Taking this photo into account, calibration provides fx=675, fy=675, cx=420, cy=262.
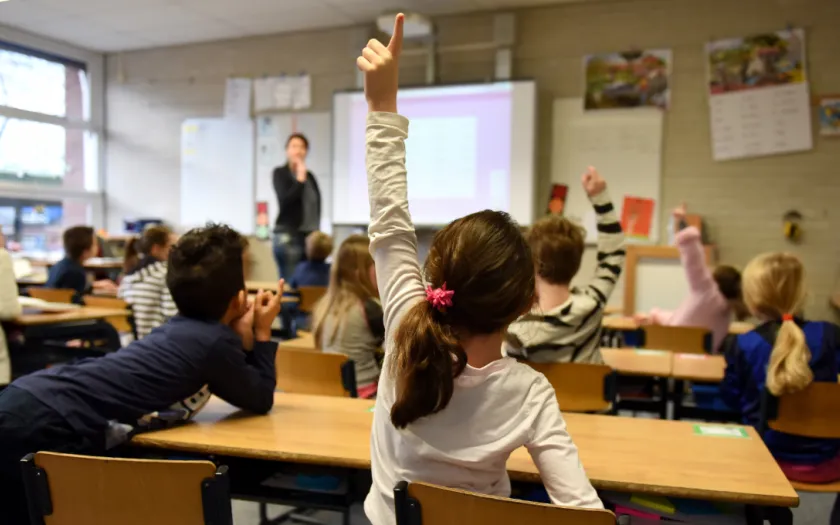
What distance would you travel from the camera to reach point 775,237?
214 inches

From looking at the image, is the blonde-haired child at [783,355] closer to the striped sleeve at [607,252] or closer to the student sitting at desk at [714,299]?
the striped sleeve at [607,252]

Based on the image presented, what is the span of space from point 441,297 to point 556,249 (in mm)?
1184

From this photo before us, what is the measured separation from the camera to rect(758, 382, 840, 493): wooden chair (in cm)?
203

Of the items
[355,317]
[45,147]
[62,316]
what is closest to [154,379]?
[355,317]

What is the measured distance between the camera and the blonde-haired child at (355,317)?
270cm

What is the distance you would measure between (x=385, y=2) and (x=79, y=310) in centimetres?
378

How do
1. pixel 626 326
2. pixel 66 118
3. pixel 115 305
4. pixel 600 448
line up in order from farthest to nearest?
1. pixel 66 118
2. pixel 115 305
3. pixel 626 326
4. pixel 600 448

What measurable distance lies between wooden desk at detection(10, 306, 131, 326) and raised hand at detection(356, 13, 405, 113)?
A: 107 inches

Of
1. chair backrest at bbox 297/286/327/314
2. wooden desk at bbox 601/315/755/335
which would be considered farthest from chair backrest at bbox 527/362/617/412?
chair backrest at bbox 297/286/327/314

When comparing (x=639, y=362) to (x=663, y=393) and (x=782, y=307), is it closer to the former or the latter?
(x=663, y=393)

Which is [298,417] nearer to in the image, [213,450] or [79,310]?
[213,450]

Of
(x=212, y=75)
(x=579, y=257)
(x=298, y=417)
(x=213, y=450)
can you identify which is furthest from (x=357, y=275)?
(x=212, y=75)

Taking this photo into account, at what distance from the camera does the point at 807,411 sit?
2061 millimetres

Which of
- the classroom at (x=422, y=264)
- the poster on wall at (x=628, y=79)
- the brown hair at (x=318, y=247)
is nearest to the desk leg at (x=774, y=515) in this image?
the classroom at (x=422, y=264)
